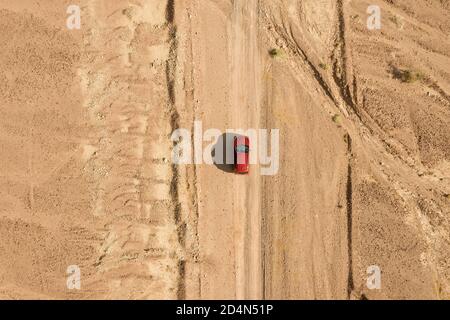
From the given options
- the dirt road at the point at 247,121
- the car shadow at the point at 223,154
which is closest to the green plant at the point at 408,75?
the dirt road at the point at 247,121

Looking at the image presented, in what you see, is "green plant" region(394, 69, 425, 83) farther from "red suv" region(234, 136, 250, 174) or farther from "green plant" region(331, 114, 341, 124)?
"red suv" region(234, 136, 250, 174)

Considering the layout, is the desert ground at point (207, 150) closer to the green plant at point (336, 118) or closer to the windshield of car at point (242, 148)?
the green plant at point (336, 118)

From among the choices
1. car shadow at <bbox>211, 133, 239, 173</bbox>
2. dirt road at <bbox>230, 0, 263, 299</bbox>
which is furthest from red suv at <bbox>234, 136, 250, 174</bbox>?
dirt road at <bbox>230, 0, 263, 299</bbox>

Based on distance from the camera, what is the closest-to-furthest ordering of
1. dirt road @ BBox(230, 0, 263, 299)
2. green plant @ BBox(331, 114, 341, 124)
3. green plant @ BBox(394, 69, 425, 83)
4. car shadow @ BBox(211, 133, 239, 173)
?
dirt road @ BBox(230, 0, 263, 299) < car shadow @ BBox(211, 133, 239, 173) < green plant @ BBox(331, 114, 341, 124) < green plant @ BBox(394, 69, 425, 83)

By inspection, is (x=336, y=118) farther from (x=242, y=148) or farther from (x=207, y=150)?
(x=207, y=150)

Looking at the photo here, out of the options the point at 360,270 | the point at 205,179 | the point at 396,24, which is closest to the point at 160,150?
the point at 205,179

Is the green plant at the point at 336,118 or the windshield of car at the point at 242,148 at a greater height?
the green plant at the point at 336,118
